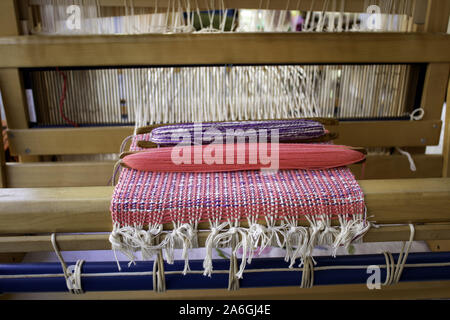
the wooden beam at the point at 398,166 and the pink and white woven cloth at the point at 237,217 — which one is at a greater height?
the pink and white woven cloth at the point at 237,217

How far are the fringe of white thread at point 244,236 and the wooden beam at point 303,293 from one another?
513mm

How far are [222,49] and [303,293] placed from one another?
2.85 ft

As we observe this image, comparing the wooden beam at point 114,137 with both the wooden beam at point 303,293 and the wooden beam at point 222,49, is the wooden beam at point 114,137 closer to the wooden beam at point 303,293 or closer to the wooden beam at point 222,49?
the wooden beam at point 222,49

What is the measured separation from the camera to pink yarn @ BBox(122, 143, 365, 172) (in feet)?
2.80

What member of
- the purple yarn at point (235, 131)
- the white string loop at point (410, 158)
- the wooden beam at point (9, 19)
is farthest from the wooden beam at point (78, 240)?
the wooden beam at point (9, 19)

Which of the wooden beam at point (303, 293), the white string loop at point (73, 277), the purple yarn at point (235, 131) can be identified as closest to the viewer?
the white string loop at point (73, 277)

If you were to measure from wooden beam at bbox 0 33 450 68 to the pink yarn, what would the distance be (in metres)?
0.56

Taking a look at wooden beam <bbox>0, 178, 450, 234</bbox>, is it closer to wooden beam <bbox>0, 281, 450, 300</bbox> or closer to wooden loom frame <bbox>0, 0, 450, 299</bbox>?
wooden loom frame <bbox>0, 0, 450, 299</bbox>

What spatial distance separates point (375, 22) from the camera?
1.36 m

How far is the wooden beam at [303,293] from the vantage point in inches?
48.6

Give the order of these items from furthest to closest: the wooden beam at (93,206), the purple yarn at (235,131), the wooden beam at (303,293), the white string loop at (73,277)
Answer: the wooden beam at (303,293), the purple yarn at (235,131), the white string loop at (73,277), the wooden beam at (93,206)

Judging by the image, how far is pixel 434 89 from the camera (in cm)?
142

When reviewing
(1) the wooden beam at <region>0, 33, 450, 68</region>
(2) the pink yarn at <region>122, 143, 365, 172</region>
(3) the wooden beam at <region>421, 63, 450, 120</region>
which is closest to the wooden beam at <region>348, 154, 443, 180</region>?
(3) the wooden beam at <region>421, 63, 450, 120</region>

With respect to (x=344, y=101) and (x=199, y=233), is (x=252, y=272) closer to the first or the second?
(x=199, y=233)
